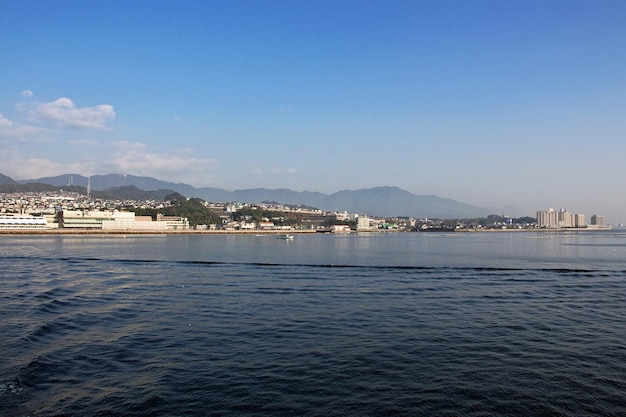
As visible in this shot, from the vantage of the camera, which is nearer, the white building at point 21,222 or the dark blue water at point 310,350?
the dark blue water at point 310,350

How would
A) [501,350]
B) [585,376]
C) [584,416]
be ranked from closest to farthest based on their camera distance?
1. [584,416]
2. [585,376]
3. [501,350]

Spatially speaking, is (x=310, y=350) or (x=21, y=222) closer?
(x=310, y=350)

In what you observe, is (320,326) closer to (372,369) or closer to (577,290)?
(372,369)

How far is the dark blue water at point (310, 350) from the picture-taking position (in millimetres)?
→ 6969

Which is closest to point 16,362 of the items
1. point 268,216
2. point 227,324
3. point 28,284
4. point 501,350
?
point 227,324

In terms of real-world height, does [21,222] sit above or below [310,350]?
above

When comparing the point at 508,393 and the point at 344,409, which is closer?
the point at 344,409

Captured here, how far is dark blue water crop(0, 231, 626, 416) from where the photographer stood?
6969mm

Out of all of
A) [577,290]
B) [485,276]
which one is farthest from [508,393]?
[485,276]

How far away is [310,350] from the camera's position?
9.65 metres

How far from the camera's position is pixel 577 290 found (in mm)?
18812

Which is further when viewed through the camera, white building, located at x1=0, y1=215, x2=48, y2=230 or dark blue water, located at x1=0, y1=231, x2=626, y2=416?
white building, located at x1=0, y1=215, x2=48, y2=230

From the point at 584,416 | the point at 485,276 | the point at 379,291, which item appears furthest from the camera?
the point at 485,276

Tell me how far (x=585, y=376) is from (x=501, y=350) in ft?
5.89
